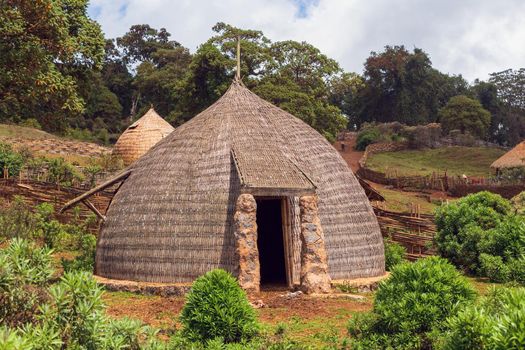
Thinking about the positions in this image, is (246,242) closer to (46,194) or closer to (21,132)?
(46,194)

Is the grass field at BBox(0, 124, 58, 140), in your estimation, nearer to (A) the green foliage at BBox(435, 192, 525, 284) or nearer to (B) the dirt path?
(B) the dirt path

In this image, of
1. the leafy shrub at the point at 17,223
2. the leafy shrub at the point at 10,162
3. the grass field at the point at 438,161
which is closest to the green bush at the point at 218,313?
the leafy shrub at the point at 17,223

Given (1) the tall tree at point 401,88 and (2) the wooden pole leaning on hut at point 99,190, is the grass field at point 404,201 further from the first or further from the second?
(1) the tall tree at point 401,88

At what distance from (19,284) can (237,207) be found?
689cm

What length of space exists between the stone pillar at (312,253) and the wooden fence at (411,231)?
6.96 meters

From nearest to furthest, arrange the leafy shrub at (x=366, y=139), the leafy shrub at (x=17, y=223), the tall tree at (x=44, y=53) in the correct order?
the tall tree at (x=44, y=53)
the leafy shrub at (x=17, y=223)
the leafy shrub at (x=366, y=139)

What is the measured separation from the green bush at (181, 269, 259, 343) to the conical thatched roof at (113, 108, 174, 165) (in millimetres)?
25223

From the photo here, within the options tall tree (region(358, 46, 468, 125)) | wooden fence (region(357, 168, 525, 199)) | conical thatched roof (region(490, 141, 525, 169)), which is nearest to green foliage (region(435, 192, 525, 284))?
wooden fence (region(357, 168, 525, 199))

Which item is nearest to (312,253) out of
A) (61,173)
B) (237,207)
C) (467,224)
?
(237,207)

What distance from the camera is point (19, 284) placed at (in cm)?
536

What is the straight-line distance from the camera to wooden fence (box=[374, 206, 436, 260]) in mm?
19141

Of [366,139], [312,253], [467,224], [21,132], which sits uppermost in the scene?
[21,132]

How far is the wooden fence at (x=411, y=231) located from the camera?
19.1 meters

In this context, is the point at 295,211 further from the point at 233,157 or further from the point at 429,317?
the point at 429,317
